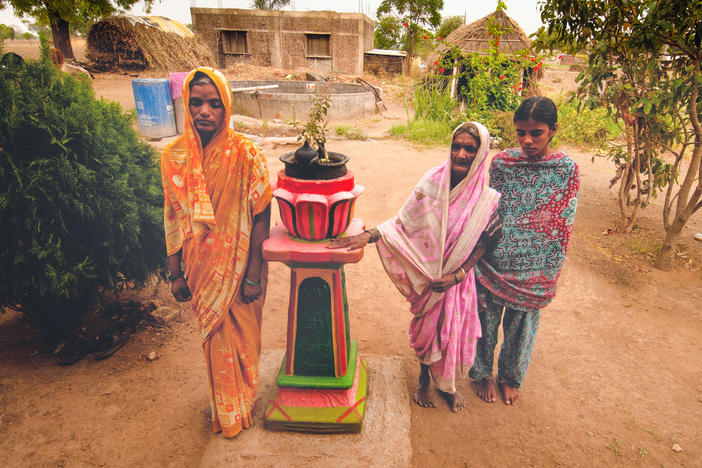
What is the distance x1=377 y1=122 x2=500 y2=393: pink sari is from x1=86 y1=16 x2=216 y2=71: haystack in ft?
56.6

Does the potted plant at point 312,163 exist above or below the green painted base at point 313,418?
above

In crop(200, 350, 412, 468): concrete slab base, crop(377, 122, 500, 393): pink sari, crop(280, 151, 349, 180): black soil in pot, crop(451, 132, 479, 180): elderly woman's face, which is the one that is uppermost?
crop(451, 132, 479, 180): elderly woman's face

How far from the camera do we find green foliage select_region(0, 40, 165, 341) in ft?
8.40

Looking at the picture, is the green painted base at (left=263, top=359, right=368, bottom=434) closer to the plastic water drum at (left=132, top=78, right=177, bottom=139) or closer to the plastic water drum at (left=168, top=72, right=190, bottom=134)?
the plastic water drum at (left=168, top=72, right=190, bottom=134)

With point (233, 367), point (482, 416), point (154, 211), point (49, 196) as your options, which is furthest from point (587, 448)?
point (49, 196)

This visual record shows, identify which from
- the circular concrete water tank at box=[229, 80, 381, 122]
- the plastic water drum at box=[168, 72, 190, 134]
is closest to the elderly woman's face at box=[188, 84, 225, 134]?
the plastic water drum at box=[168, 72, 190, 134]

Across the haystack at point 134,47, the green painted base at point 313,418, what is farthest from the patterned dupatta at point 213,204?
the haystack at point 134,47

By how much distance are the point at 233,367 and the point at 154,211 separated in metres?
1.45

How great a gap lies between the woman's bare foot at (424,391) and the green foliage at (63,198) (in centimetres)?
219

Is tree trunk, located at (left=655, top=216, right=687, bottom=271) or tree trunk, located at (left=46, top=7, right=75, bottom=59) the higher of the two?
tree trunk, located at (left=46, top=7, right=75, bottom=59)

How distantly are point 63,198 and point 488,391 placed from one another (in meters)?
3.00

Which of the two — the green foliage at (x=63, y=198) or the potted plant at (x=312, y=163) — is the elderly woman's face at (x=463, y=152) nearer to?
the potted plant at (x=312, y=163)

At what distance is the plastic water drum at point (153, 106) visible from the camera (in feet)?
29.0

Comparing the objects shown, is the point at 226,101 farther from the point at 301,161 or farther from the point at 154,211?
the point at 154,211
